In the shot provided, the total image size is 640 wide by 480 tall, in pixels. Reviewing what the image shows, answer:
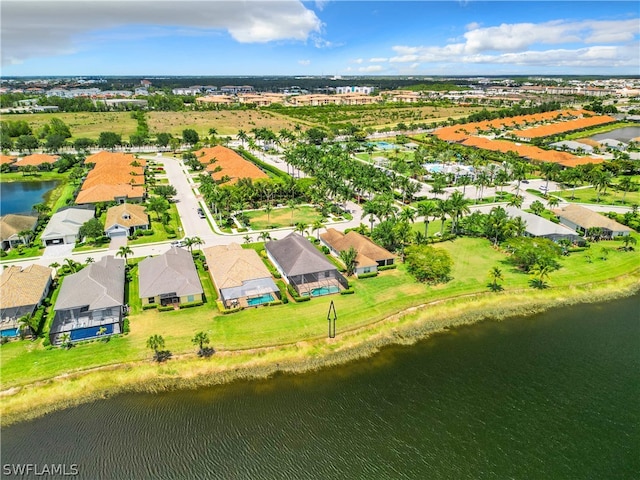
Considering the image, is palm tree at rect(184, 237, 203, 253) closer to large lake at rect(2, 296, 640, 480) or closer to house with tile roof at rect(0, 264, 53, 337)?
house with tile roof at rect(0, 264, 53, 337)

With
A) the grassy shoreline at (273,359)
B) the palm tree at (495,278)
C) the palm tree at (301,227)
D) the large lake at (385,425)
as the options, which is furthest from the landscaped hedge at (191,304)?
the palm tree at (495,278)

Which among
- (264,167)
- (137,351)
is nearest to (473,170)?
(264,167)

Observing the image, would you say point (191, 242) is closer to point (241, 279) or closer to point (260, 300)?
point (241, 279)

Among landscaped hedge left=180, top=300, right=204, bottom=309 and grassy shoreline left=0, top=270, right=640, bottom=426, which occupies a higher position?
landscaped hedge left=180, top=300, right=204, bottom=309

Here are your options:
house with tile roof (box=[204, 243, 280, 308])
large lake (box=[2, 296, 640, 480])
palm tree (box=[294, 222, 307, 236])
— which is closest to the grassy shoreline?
large lake (box=[2, 296, 640, 480])

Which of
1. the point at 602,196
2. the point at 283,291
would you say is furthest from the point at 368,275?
the point at 602,196

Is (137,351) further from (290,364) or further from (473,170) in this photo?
(473,170)

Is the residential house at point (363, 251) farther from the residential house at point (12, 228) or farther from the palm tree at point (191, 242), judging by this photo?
the residential house at point (12, 228)

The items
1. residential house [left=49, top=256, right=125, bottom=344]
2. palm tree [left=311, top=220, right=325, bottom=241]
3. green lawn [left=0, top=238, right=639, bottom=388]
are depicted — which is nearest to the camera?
green lawn [left=0, top=238, right=639, bottom=388]
